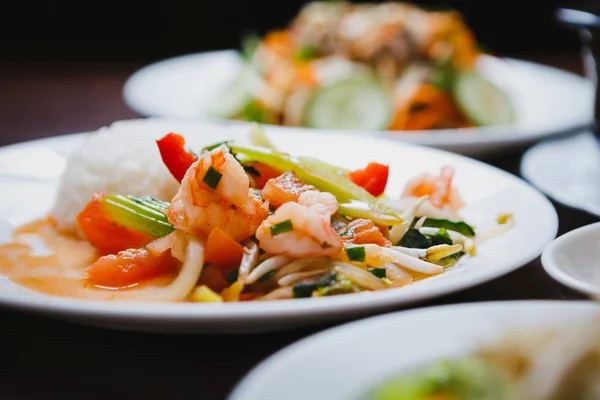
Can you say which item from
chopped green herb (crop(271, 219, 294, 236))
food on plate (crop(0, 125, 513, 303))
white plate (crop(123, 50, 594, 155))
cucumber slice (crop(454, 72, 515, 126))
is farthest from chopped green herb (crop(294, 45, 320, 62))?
chopped green herb (crop(271, 219, 294, 236))

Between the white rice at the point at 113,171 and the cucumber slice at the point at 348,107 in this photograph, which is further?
the cucumber slice at the point at 348,107

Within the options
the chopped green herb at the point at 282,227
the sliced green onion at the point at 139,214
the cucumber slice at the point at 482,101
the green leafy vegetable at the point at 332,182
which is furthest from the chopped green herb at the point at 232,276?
the cucumber slice at the point at 482,101

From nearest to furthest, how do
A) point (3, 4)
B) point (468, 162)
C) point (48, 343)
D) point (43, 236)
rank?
point (48, 343), point (43, 236), point (468, 162), point (3, 4)

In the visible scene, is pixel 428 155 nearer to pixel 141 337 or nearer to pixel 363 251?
pixel 363 251

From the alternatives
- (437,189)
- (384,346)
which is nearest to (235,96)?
(437,189)

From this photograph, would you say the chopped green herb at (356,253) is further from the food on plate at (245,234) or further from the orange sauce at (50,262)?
the orange sauce at (50,262)

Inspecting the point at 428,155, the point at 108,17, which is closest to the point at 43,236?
the point at 428,155

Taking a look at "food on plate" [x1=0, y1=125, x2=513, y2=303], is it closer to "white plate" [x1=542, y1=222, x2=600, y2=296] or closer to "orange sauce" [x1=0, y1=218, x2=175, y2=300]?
"orange sauce" [x1=0, y1=218, x2=175, y2=300]
